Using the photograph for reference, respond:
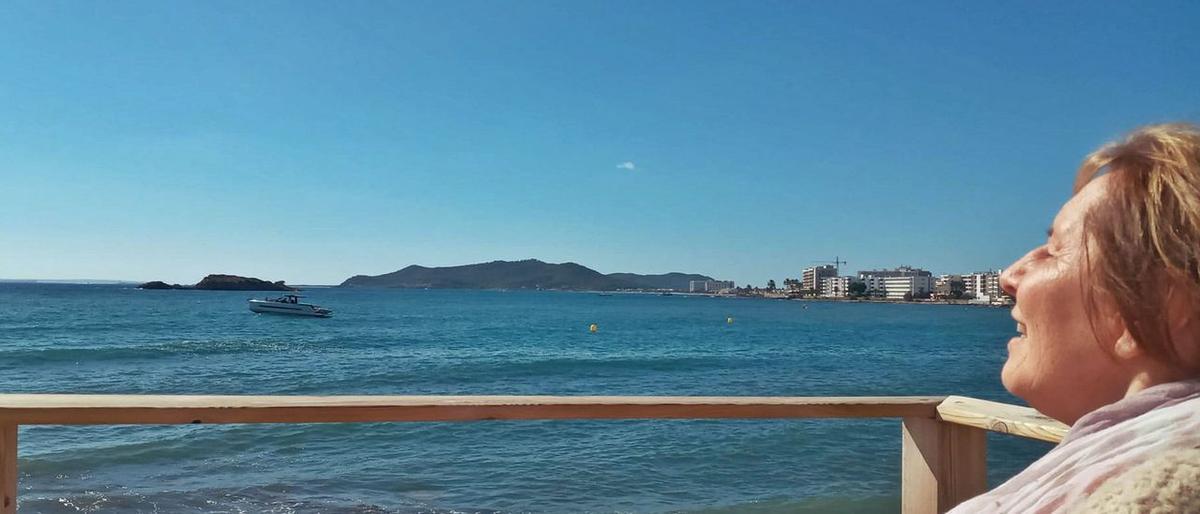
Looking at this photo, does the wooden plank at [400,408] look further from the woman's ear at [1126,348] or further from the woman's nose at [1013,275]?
the woman's ear at [1126,348]

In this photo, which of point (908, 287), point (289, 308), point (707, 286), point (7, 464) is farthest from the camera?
point (707, 286)

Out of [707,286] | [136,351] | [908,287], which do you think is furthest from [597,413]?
[707,286]

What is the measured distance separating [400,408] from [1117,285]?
1.42 m

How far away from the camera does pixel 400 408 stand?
171 cm

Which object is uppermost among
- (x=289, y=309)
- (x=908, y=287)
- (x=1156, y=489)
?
(x=908, y=287)

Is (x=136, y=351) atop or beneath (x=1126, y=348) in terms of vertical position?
beneath

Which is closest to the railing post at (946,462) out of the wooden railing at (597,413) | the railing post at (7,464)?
the wooden railing at (597,413)

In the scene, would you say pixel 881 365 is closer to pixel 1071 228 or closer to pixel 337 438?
pixel 337 438

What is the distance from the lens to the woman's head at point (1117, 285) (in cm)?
59

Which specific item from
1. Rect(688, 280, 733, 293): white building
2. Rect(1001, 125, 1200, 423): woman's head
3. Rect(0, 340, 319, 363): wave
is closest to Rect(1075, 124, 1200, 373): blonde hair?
Rect(1001, 125, 1200, 423): woman's head

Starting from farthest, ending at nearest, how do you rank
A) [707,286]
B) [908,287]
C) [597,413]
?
[707,286] < [908,287] < [597,413]

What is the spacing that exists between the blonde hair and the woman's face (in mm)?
22

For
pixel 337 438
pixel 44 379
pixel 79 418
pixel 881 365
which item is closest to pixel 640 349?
pixel 881 365

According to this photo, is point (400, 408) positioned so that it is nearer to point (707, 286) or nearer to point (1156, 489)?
point (1156, 489)
